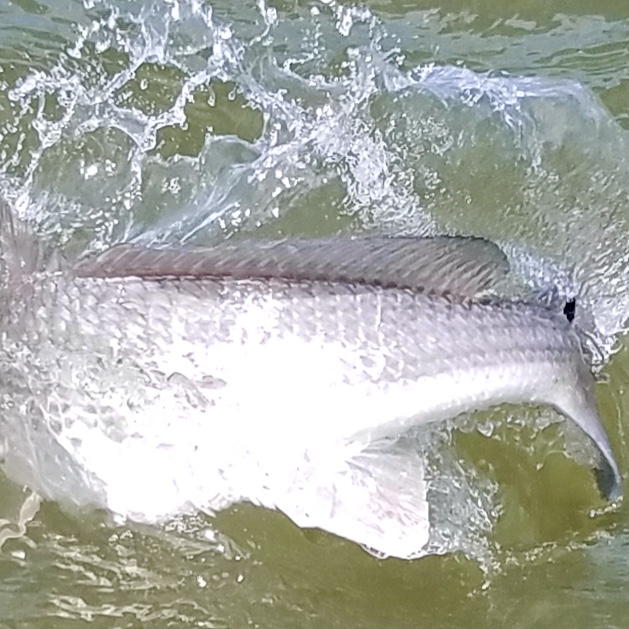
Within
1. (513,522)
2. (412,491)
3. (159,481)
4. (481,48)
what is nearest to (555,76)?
(481,48)

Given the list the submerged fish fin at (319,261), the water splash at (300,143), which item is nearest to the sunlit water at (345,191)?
the water splash at (300,143)

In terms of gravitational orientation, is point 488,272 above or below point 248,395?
above

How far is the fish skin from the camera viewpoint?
1.58 m

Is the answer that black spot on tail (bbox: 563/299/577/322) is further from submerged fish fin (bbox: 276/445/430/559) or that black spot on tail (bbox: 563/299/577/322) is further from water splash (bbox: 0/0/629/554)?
submerged fish fin (bbox: 276/445/430/559)

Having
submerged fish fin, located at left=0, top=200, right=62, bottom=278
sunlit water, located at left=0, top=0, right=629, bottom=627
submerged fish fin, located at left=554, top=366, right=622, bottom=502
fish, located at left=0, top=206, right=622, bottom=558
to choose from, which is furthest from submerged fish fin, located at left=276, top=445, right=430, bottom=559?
submerged fish fin, located at left=0, top=200, right=62, bottom=278

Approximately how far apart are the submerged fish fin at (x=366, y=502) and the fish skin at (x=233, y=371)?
0.13 feet

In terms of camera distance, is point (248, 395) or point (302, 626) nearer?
point (248, 395)

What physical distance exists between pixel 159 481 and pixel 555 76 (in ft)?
4.99

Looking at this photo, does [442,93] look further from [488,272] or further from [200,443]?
[200,443]

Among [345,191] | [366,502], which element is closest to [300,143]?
[345,191]

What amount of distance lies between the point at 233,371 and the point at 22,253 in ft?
1.28

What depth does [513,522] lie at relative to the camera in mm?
2154

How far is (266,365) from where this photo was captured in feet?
5.20

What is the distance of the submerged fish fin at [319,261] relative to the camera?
1569mm
